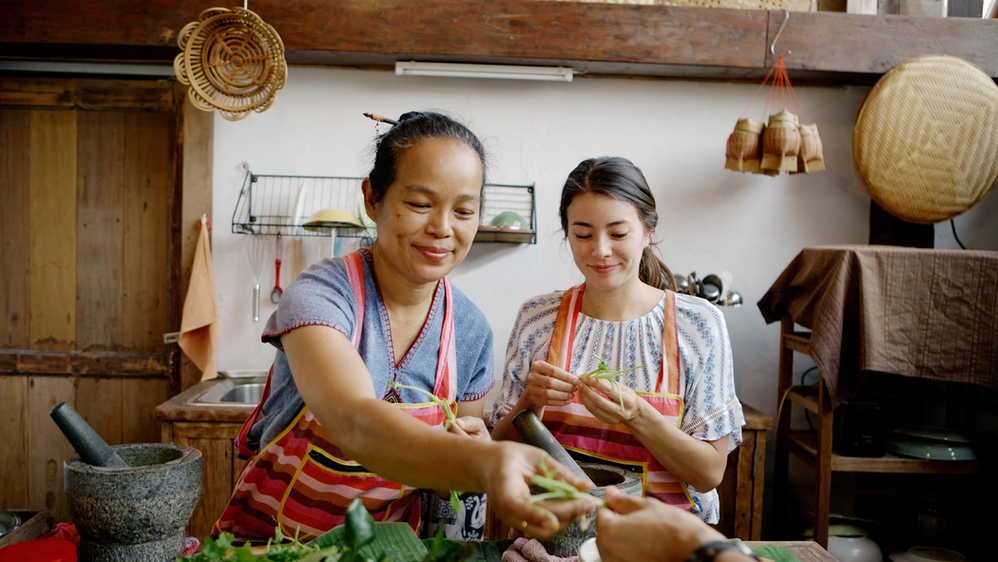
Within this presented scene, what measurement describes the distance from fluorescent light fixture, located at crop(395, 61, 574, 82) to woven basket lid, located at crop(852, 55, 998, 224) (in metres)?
1.33

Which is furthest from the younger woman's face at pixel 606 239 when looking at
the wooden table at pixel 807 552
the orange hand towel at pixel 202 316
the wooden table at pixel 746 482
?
the orange hand towel at pixel 202 316

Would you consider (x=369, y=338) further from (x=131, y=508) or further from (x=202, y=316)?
(x=202, y=316)

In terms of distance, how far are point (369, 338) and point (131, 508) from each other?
0.51m

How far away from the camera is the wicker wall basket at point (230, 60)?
253 cm

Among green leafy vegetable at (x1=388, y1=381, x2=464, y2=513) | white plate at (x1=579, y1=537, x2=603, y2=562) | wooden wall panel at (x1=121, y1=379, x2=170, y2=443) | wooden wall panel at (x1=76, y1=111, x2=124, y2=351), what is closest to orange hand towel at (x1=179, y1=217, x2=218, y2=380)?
wooden wall panel at (x1=121, y1=379, x2=170, y2=443)

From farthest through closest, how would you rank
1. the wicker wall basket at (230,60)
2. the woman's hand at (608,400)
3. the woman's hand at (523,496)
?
the wicker wall basket at (230,60), the woman's hand at (608,400), the woman's hand at (523,496)

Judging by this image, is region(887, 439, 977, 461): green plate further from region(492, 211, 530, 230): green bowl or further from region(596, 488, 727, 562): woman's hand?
region(596, 488, 727, 562): woman's hand

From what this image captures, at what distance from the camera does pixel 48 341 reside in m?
3.32

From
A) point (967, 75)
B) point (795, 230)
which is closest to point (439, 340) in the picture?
point (795, 230)

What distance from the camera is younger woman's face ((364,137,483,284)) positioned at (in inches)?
50.2

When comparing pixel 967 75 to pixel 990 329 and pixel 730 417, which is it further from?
pixel 730 417

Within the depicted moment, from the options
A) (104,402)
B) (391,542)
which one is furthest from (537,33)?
(104,402)

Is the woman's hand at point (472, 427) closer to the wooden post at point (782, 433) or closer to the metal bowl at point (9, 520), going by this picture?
the metal bowl at point (9, 520)

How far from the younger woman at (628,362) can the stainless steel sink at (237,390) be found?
1554mm
